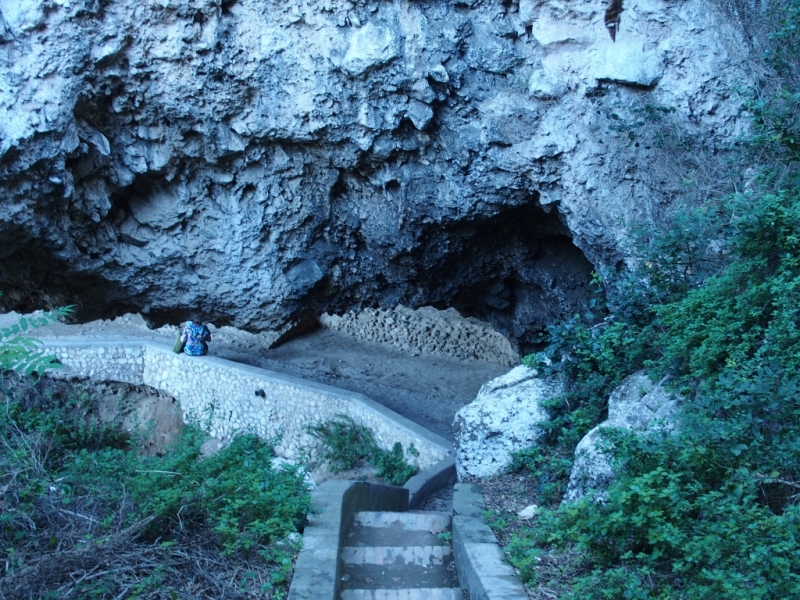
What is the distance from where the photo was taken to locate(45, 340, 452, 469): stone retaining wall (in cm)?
905

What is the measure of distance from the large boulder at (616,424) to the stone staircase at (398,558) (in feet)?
2.86

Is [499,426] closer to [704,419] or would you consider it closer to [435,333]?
[704,419]

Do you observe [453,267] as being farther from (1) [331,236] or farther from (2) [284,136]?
(2) [284,136]

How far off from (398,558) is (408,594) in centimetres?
41

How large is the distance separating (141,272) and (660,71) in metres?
6.99

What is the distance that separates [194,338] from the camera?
11.6m

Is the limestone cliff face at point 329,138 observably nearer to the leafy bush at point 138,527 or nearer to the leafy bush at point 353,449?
the leafy bush at point 353,449

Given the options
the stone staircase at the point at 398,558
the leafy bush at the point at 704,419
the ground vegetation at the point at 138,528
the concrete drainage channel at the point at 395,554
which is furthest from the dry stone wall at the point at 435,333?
the ground vegetation at the point at 138,528

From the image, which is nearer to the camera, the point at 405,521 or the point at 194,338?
the point at 405,521

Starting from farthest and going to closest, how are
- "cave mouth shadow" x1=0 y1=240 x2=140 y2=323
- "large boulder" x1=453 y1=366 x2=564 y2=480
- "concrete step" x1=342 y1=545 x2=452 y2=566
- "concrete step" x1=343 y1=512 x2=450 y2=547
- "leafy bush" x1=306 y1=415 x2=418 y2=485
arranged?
1. "cave mouth shadow" x1=0 y1=240 x2=140 y2=323
2. "leafy bush" x1=306 y1=415 x2=418 y2=485
3. "large boulder" x1=453 y1=366 x2=564 y2=480
4. "concrete step" x1=343 y1=512 x2=450 y2=547
5. "concrete step" x1=342 y1=545 x2=452 y2=566

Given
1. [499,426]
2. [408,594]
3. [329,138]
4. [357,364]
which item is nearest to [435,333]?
[357,364]

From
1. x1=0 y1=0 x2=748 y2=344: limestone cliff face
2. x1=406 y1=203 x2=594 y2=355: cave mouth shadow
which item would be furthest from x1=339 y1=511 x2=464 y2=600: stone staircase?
x1=406 y1=203 x2=594 y2=355: cave mouth shadow

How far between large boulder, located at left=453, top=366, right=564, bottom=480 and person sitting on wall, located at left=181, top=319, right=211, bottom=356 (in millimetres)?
7379

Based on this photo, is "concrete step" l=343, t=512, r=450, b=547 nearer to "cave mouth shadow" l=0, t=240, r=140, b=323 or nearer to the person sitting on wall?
"cave mouth shadow" l=0, t=240, r=140, b=323
